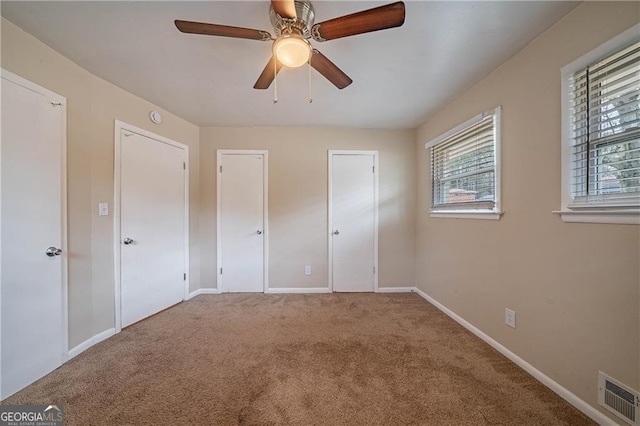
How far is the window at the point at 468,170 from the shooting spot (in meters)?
2.04

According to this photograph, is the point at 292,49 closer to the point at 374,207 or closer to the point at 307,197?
the point at 307,197

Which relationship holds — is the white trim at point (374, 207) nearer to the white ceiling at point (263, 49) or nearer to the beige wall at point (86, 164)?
the white ceiling at point (263, 49)

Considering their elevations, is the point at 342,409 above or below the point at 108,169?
below

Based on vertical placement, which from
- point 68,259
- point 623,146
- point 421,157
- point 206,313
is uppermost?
point 421,157

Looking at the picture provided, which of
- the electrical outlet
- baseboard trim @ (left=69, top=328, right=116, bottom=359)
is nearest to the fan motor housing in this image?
the electrical outlet

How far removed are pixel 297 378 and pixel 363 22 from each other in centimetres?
222

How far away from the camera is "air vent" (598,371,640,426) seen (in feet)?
3.75

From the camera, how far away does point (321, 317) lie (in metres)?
2.61

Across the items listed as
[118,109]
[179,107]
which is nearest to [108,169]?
[118,109]

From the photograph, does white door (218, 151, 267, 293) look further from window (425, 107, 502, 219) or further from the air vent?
the air vent

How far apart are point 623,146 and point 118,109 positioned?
3839 millimetres

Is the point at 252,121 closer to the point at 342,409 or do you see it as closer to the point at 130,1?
the point at 130,1

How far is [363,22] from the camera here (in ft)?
3.84

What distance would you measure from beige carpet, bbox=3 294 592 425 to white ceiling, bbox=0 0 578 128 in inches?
94.0
